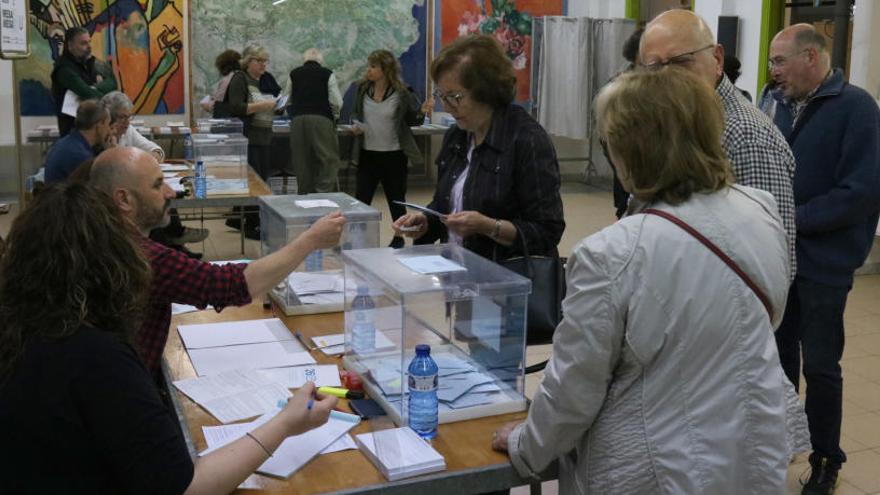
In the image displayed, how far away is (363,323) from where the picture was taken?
262 centimetres

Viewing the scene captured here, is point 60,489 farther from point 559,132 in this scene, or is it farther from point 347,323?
point 559,132

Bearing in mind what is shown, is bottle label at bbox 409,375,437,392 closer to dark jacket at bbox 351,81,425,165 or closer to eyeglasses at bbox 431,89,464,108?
eyeglasses at bbox 431,89,464,108

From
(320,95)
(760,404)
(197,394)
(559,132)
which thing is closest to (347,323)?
(197,394)

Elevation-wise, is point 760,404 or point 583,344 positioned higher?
point 583,344

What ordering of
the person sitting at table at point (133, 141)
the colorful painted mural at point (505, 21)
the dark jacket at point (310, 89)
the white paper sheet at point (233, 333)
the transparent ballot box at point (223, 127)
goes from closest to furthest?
the white paper sheet at point (233, 333), the person sitting at table at point (133, 141), the transparent ballot box at point (223, 127), the dark jacket at point (310, 89), the colorful painted mural at point (505, 21)

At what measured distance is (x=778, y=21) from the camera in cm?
792

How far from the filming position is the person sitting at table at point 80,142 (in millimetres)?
5215

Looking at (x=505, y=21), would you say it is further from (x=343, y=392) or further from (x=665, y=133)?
(x=665, y=133)

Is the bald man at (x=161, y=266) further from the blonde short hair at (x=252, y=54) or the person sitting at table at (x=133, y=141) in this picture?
the blonde short hair at (x=252, y=54)

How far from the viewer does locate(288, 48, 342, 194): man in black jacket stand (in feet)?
27.9

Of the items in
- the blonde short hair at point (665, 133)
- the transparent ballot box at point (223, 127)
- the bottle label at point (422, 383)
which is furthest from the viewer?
the transparent ballot box at point (223, 127)

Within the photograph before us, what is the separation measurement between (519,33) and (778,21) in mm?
4363

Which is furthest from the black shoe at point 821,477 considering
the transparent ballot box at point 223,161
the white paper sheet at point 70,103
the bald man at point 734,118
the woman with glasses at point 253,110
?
the white paper sheet at point 70,103

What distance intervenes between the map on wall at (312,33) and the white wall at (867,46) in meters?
5.84
